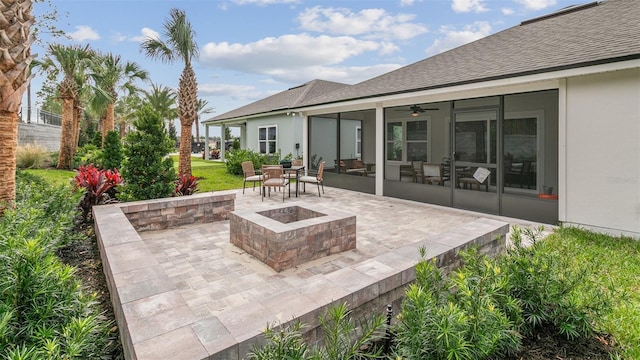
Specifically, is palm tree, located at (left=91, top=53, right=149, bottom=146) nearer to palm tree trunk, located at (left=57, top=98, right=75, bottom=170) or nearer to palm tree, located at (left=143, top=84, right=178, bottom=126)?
palm tree trunk, located at (left=57, top=98, right=75, bottom=170)

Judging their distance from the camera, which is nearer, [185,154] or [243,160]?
[185,154]

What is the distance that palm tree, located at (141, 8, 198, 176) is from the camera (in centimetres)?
1031

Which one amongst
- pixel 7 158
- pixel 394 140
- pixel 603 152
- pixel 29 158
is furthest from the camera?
pixel 29 158

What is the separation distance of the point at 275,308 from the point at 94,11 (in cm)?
1154

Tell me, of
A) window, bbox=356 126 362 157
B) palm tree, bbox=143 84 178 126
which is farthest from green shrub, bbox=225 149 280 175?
palm tree, bbox=143 84 178 126

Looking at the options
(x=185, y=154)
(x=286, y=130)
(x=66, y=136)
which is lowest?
(x=185, y=154)

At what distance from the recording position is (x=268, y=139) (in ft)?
56.5

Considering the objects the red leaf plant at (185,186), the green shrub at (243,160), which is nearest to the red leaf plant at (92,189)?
the red leaf plant at (185,186)

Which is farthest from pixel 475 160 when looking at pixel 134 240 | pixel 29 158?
pixel 29 158

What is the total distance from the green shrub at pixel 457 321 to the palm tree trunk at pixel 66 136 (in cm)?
1805

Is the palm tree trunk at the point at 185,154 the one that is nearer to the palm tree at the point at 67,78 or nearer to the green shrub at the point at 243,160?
the green shrub at the point at 243,160

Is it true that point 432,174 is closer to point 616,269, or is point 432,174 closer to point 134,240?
point 616,269

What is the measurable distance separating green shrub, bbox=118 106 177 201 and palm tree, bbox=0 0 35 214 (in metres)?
1.83

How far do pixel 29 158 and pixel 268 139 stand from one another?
35.7ft
